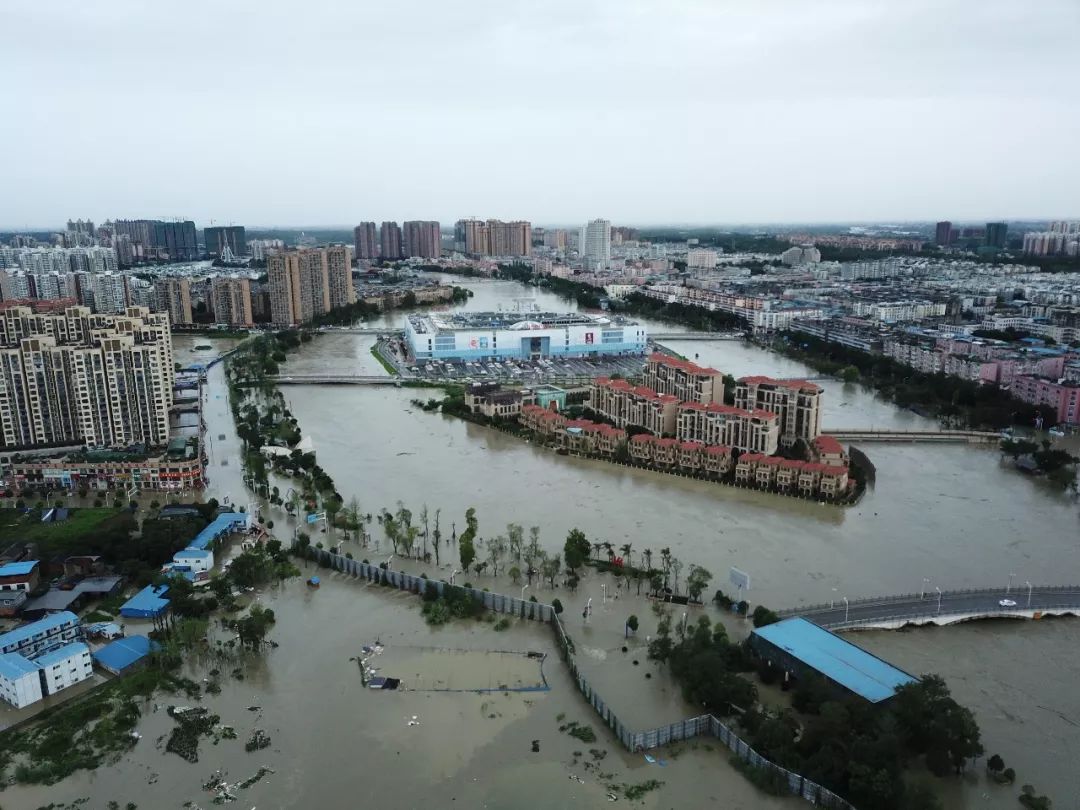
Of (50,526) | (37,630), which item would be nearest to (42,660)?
(37,630)

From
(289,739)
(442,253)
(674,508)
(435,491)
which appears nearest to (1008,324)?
(674,508)

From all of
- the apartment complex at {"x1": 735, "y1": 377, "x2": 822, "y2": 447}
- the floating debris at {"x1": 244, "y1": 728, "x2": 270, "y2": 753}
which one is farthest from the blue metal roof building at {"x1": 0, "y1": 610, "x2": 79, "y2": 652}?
the apartment complex at {"x1": 735, "y1": 377, "x2": 822, "y2": 447}

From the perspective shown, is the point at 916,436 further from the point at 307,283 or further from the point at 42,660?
the point at 307,283

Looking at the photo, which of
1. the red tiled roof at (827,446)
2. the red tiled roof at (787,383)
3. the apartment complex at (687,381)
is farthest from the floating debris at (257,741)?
the red tiled roof at (787,383)

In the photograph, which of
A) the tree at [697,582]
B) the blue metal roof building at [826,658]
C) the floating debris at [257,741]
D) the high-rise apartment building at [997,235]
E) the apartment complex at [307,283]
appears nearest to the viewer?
the floating debris at [257,741]

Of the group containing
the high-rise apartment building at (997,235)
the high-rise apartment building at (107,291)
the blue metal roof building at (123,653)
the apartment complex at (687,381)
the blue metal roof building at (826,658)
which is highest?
the high-rise apartment building at (997,235)

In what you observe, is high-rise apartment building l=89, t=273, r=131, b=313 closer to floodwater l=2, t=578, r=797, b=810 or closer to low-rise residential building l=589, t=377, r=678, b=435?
low-rise residential building l=589, t=377, r=678, b=435

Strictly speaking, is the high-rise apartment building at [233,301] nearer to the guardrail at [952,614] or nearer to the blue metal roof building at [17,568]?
the blue metal roof building at [17,568]
